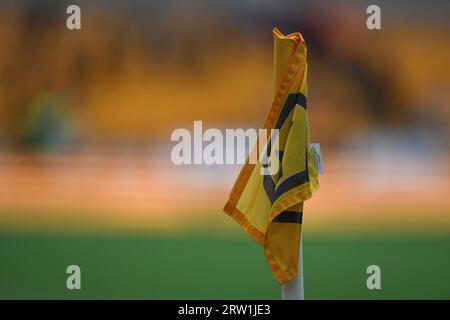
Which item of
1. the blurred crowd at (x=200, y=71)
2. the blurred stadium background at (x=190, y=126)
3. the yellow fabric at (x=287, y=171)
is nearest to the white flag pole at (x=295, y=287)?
the yellow fabric at (x=287, y=171)

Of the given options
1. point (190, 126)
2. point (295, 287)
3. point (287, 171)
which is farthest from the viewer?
point (190, 126)

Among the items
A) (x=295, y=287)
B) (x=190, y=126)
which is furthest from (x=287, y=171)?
(x=190, y=126)

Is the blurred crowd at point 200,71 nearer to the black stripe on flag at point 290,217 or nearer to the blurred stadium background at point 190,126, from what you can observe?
the blurred stadium background at point 190,126

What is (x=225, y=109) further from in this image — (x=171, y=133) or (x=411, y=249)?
(x=411, y=249)

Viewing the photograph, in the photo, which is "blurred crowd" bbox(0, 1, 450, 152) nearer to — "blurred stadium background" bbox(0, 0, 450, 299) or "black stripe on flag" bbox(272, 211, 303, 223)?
"blurred stadium background" bbox(0, 0, 450, 299)

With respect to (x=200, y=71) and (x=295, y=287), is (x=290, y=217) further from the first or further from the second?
(x=200, y=71)

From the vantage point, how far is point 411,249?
3346 millimetres

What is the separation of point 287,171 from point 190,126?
144 cm

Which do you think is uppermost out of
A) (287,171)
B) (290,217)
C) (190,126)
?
(190,126)

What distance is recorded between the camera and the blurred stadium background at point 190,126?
333 cm

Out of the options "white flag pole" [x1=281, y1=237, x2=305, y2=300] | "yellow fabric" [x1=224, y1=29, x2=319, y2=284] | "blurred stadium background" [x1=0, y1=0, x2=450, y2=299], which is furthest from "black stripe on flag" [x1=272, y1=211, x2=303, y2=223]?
"blurred stadium background" [x1=0, y1=0, x2=450, y2=299]

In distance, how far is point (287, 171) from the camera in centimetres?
198
